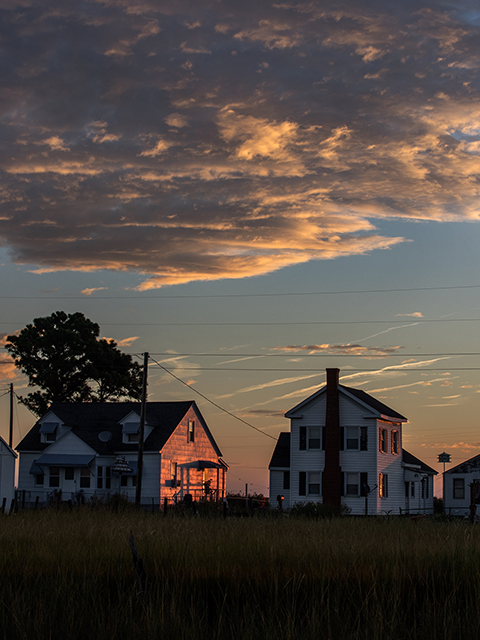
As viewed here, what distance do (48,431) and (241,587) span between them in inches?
1961

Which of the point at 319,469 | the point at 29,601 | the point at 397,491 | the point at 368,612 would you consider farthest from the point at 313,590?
the point at 397,491

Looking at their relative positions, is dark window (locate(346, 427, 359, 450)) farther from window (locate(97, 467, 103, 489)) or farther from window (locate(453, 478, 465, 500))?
window (locate(97, 467, 103, 489))

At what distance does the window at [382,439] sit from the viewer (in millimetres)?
50116

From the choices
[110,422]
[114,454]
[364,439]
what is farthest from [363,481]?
[110,422]

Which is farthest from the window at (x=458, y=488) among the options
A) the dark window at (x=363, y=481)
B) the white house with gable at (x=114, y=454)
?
the white house with gable at (x=114, y=454)

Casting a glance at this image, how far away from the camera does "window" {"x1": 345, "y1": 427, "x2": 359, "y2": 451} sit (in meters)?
50.1

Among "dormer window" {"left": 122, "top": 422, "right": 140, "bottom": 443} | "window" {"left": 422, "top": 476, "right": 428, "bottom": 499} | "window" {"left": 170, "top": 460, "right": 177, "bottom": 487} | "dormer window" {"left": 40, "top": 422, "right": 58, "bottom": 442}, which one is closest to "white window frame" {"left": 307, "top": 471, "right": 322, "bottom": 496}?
"window" {"left": 170, "top": 460, "right": 177, "bottom": 487}

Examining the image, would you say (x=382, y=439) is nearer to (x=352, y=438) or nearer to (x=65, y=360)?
(x=352, y=438)

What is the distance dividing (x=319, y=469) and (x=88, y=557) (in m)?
38.3

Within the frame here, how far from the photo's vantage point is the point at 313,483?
5047cm

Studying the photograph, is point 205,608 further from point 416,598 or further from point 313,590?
point 416,598

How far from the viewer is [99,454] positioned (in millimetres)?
55094

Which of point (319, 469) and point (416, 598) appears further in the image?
point (319, 469)

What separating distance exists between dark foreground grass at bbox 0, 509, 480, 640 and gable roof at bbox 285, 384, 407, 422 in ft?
110
